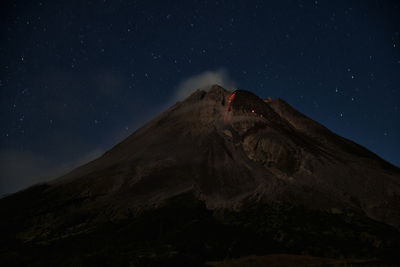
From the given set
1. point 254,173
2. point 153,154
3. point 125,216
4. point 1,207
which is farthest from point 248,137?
point 1,207

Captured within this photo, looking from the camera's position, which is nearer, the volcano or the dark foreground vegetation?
the dark foreground vegetation

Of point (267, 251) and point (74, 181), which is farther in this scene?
point (74, 181)

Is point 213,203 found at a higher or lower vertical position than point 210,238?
higher

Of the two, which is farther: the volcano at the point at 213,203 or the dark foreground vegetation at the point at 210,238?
the volcano at the point at 213,203

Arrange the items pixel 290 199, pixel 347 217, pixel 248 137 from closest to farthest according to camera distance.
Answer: pixel 347 217 → pixel 290 199 → pixel 248 137

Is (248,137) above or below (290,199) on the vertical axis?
above

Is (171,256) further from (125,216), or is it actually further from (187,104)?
(187,104)

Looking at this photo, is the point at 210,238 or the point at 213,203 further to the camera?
the point at 213,203

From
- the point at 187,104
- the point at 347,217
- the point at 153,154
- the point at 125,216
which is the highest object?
the point at 187,104
